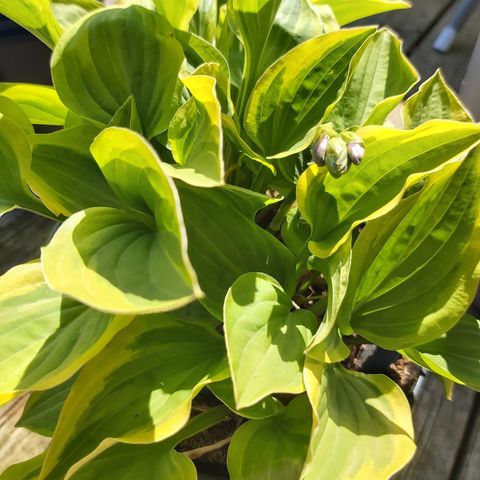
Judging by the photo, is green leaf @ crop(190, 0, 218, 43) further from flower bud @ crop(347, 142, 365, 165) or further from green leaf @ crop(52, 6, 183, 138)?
flower bud @ crop(347, 142, 365, 165)

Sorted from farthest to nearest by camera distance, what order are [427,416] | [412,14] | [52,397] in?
[412,14] → [427,416] → [52,397]

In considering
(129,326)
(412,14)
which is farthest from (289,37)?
(412,14)

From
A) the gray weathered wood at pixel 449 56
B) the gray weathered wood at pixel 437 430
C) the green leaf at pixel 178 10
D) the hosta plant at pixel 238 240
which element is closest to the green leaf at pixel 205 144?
the hosta plant at pixel 238 240

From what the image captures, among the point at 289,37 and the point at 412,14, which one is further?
the point at 412,14

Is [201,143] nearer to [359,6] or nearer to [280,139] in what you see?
[280,139]

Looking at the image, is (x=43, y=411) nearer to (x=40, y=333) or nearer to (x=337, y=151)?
(x=40, y=333)

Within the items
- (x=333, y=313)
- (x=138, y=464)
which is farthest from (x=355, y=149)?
→ (x=138, y=464)

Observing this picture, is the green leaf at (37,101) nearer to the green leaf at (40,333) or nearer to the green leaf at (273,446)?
the green leaf at (40,333)
